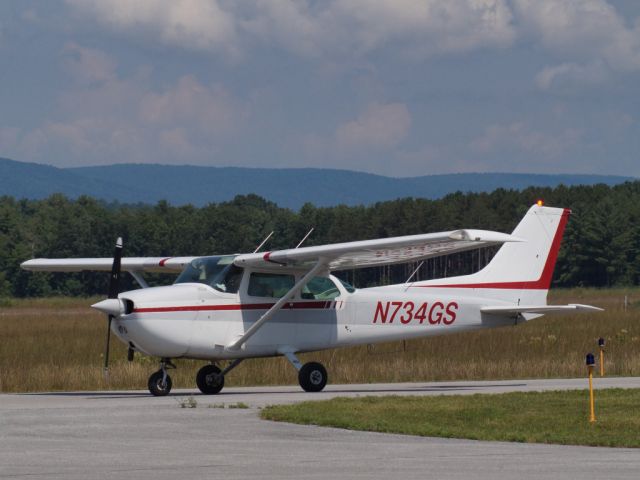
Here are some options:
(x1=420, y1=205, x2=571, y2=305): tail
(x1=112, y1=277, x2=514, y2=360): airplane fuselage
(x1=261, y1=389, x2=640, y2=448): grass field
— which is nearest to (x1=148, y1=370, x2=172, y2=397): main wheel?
(x1=112, y1=277, x2=514, y2=360): airplane fuselage

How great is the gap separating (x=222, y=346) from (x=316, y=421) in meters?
5.50

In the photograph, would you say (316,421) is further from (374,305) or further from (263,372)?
(263,372)

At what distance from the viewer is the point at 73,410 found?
56.4 feet

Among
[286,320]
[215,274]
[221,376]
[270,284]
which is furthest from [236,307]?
[221,376]

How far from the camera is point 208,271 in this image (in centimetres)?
2070

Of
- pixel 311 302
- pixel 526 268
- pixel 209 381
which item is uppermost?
pixel 526 268

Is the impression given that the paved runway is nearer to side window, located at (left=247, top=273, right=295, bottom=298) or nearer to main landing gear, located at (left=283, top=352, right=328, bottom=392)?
main landing gear, located at (left=283, top=352, right=328, bottom=392)

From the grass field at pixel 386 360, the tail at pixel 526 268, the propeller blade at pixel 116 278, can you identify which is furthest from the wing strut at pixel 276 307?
the grass field at pixel 386 360

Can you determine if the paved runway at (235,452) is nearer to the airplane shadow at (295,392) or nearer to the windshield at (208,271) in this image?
the airplane shadow at (295,392)

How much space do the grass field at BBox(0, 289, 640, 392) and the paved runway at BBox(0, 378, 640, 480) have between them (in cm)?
670

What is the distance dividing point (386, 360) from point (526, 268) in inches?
193

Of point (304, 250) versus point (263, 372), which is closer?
point (304, 250)

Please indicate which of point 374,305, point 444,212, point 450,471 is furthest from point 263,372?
point 444,212

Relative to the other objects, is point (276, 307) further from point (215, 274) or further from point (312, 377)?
point (312, 377)
